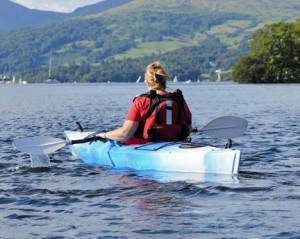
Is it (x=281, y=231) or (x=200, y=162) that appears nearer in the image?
(x=281, y=231)

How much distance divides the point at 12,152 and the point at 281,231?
1148cm

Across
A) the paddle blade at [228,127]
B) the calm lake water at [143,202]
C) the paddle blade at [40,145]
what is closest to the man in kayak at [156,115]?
the calm lake water at [143,202]

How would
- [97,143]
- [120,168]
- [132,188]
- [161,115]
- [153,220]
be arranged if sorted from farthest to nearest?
[97,143] → [120,168] → [161,115] → [132,188] → [153,220]

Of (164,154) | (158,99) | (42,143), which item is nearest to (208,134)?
(164,154)

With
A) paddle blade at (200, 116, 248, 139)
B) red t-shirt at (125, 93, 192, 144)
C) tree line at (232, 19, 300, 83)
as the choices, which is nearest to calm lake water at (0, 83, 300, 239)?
paddle blade at (200, 116, 248, 139)

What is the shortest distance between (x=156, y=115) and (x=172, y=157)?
0.87m

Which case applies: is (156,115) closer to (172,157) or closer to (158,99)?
(158,99)

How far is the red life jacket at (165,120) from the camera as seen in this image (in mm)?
13961

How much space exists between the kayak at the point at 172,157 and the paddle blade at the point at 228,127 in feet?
5.28

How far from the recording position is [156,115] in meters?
14.0

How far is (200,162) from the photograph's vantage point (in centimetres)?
1341

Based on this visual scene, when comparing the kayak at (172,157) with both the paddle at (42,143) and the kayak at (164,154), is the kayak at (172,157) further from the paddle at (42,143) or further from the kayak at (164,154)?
the paddle at (42,143)

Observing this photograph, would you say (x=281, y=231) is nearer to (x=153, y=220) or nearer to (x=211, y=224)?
(x=211, y=224)

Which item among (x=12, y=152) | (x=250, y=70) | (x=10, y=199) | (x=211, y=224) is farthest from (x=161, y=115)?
(x=250, y=70)
